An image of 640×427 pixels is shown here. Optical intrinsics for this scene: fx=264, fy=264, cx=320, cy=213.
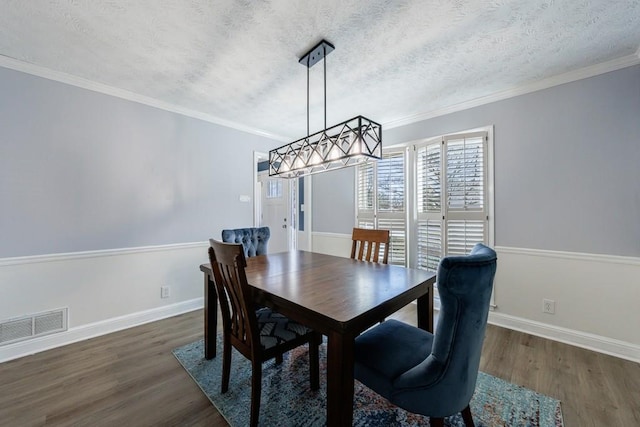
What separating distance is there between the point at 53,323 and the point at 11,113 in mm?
1837

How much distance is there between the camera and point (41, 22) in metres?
1.77

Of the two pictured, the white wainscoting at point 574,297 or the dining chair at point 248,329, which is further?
the white wainscoting at point 574,297

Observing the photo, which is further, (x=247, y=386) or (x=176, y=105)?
(x=176, y=105)

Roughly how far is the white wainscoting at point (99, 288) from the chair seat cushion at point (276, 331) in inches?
72.6

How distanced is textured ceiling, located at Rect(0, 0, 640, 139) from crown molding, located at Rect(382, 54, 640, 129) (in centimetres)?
4

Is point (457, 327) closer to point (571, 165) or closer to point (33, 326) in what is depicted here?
point (571, 165)

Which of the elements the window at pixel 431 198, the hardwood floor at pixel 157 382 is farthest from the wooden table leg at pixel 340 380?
the window at pixel 431 198

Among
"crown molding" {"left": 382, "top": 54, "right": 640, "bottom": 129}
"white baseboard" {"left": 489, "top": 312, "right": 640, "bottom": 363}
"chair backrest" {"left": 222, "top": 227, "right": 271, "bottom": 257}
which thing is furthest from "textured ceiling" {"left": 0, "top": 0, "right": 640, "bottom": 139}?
"white baseboard" {"left": 489, "top": 312, "right": 640, "bottom": 363}

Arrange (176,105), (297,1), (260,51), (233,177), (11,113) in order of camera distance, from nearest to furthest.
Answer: (297,1)
(260,51)
(11,113)
(176,105)
(233,177)

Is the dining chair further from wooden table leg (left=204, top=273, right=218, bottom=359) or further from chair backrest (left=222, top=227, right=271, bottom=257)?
chair backrest (left=222, top=227, right=271, bottom=257)

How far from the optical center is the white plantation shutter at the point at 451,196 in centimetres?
291

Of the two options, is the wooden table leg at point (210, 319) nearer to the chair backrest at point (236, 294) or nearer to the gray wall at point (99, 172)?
the chair backrest at point (236, 294)

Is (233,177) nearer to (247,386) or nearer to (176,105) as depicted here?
(176,105)

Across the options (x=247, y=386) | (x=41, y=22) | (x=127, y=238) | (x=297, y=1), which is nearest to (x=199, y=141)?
(x=127, y=238)
